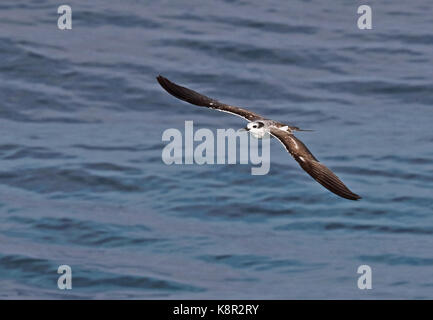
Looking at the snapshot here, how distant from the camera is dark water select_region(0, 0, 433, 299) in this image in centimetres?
2391

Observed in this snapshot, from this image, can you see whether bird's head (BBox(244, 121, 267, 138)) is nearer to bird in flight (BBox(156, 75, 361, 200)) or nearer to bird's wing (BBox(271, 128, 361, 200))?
bird in flight (BBox(156, 75, 361, 200))

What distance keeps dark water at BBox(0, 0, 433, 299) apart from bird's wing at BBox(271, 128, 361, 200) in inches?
318

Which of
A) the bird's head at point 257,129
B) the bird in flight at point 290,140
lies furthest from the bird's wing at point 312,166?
the bird's head at point 257,129

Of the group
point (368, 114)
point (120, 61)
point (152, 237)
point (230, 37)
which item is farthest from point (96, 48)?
point (152, 237)

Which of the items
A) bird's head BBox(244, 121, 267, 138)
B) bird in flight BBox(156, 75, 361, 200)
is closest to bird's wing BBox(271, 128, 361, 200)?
bird in flight BBox(156, 75, 361, 200)

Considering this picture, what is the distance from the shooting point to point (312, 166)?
1459cm

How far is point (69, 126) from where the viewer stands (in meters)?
30.1

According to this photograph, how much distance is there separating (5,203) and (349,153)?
7.88 meters

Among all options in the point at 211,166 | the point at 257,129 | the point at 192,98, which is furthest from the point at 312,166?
the point at 211,166

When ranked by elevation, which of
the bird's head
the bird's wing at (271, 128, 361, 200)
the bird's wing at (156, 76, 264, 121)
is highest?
the bird's wing at (156, 76, 264, 121)

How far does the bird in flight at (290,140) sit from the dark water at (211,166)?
6.81m

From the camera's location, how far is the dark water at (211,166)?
23.9 metres

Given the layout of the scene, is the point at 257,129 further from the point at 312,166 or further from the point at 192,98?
the point at 192,98
